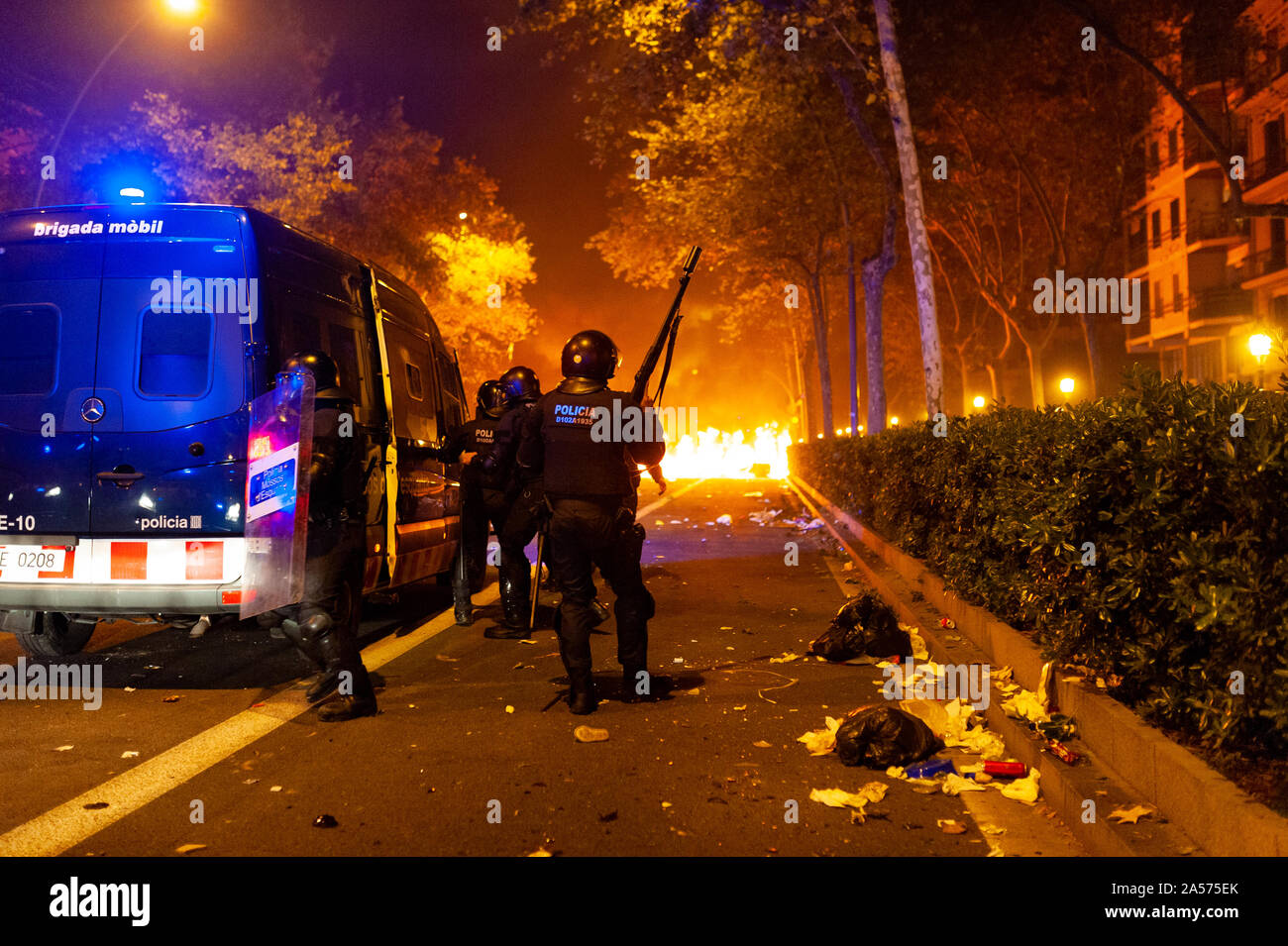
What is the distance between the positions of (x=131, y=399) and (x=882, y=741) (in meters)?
4.39

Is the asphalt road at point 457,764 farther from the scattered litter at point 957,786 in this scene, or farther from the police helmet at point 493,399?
the police helmet at point 493,399

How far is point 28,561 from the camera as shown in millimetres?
6211

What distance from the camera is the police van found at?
617cm

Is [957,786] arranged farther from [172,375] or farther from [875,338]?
[875,338]

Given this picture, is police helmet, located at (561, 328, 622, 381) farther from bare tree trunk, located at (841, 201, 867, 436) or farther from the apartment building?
the apartment building

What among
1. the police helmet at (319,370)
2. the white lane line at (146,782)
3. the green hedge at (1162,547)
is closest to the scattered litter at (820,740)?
the green hedge at (1162,547)

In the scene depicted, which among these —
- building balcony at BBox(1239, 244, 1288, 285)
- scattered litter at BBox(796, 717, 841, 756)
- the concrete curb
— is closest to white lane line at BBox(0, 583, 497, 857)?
scattered litter at BBox(796, 717, 841, 756)

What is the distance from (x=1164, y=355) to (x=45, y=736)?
197 ft

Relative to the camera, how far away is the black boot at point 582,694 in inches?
236

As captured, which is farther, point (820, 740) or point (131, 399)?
point (131, 399)

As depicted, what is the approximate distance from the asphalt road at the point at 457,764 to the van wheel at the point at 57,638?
0.47 feet

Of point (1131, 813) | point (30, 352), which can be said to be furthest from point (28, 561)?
point (1131, 813)
